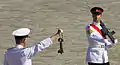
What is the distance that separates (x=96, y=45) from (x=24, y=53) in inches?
76.4

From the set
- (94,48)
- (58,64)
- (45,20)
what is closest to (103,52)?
(94,48)

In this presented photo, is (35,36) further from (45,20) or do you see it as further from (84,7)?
(84,7)

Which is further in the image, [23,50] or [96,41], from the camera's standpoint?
[96,41]

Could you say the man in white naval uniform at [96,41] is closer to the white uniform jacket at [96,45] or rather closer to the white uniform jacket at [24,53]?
the white uniform jacket at [96,45]

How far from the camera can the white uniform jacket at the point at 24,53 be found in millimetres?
5062

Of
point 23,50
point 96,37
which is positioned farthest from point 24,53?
point 96,37

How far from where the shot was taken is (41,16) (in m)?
14.8

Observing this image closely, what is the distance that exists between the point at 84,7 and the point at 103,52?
9.15 m

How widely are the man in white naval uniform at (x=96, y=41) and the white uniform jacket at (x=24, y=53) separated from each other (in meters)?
1.72

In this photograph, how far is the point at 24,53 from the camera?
5082 mm

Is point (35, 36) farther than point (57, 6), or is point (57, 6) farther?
point (57, 6)

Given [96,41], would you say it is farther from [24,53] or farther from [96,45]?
[24,53]

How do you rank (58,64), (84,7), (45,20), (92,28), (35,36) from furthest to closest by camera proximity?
(84,7) < (45,20) < (35,36) < (58,64) < (92,28)

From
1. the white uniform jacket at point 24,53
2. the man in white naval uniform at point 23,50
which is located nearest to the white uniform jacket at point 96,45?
the man in white naval uniform at point 23,50
